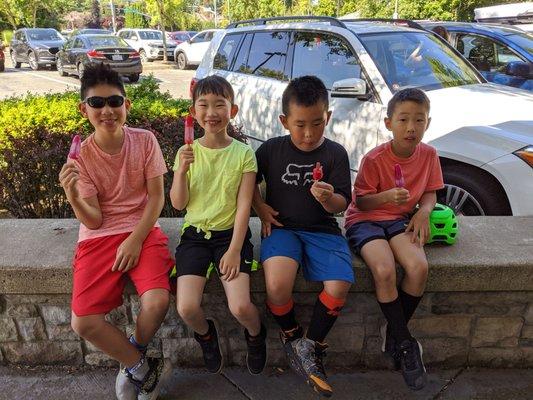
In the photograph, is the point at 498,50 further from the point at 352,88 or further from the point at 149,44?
the point at 149,44

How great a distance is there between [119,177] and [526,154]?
271 cm

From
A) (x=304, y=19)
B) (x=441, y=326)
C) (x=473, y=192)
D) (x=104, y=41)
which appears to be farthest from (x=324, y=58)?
(x=104, y=41)

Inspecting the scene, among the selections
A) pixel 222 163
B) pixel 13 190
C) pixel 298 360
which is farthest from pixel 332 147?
pixel 13 190

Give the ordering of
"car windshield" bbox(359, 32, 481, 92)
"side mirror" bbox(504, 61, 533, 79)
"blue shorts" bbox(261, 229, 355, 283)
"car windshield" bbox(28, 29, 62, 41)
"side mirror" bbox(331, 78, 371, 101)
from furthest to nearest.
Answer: "car windshield" bbox(28, 29, 62, 41) < "side mirror" bbox(504, 61, 533, 79) < "car windshield" bbox(359, 32, 481, 92) < "side mirror" bbox(331, 78, 371, 101) < "blue shorts" bbox(261, 229, 355, 283)

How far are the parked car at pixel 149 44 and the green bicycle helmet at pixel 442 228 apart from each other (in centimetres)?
2558

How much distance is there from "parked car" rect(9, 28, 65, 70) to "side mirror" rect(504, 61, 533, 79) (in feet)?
68.5

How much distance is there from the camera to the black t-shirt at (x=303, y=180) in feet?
8.41

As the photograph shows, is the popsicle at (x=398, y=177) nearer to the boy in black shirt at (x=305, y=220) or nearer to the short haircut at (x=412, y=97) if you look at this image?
the boy in black shirt at (x=305, y=220)

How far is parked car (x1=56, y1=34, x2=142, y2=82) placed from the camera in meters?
17.2

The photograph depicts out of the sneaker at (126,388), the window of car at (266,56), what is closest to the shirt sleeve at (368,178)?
the sneaker at (126,388)

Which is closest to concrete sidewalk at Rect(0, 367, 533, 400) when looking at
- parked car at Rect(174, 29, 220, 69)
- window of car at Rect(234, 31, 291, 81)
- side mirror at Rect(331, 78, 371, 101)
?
side mirror at Rect(331, 78, 371, 101)

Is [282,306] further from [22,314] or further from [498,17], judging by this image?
[498,17]

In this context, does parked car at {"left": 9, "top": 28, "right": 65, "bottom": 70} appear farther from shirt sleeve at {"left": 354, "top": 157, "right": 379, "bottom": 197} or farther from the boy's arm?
shirt sleeve at {"left": 354, "top": 157, "right": 379, "bottom": 197}

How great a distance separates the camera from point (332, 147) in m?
2.59
